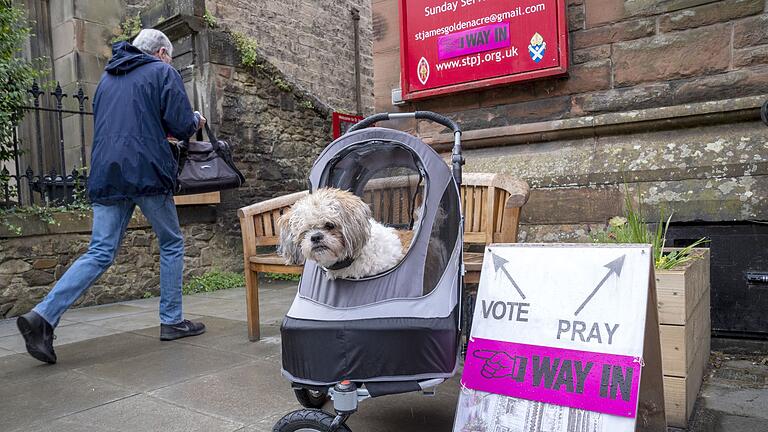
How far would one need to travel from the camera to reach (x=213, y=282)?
7137 millimetres

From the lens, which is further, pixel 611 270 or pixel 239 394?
pixel 239 394

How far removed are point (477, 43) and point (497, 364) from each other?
332 cm

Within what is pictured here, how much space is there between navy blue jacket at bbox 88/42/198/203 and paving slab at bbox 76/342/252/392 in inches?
44.6

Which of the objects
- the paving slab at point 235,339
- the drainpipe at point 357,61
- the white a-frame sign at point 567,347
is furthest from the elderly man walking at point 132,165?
the drainpipe at point 357,61

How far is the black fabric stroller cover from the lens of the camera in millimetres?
1964

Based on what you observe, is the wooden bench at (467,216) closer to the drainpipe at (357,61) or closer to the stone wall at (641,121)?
the stone wall at (641,121)

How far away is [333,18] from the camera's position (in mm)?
12156

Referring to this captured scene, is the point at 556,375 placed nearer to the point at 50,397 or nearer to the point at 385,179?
the point at 385,179

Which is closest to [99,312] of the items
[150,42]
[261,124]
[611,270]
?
[150,42]

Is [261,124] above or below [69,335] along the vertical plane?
above

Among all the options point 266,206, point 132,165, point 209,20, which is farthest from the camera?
point 209,20

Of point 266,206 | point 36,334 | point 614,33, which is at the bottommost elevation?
point 36,334

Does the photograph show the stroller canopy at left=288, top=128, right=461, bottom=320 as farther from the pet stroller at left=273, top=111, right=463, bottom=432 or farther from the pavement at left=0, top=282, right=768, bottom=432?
the pavement at left=0, top=282, right=768, bottom=432

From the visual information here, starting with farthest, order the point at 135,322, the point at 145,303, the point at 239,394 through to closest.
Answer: the point at 145,303 → the point at 135,322 → the point at 239,394
